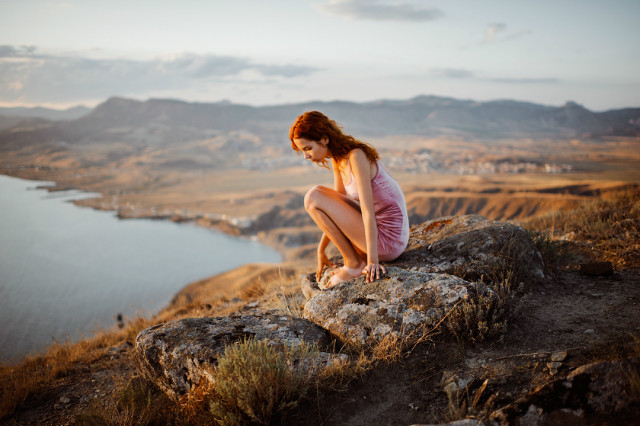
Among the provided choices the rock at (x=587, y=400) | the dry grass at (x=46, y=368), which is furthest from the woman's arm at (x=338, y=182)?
the dry grass at (x=46, y=368)

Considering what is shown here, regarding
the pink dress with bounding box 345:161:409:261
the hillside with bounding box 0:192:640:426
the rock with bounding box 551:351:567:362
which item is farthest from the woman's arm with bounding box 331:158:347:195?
the rock with bounding box 551:351:567:362

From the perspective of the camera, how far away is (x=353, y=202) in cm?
387

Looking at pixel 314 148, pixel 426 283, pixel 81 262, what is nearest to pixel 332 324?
pixel 426 283

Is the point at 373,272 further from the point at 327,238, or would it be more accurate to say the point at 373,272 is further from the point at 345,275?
the point at 327,238

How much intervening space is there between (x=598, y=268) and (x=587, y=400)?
119 inches

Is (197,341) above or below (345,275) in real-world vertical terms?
below

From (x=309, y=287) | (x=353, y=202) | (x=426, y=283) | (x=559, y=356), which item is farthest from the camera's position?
(x=309, y=287)

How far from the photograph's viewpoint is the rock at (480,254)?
3.93m

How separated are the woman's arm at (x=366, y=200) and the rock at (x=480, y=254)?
699mm

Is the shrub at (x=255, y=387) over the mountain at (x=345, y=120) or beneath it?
beneath

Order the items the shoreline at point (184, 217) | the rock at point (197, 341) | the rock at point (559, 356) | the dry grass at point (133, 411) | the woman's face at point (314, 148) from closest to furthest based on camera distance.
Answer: the rock at point (559, 356)
the dry grass at point (133, 411)
the rock at point (197, 341)
the woman's face at point (314, 148)
the shoreline at point (184, 217)

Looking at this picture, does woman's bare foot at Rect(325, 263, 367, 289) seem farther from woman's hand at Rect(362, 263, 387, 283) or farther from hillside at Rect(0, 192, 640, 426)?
hillside at Rect(0, 192, 640, 426)

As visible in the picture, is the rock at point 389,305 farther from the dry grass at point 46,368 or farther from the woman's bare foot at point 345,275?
the dry grass at point 46,368

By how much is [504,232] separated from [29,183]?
35156 mm
